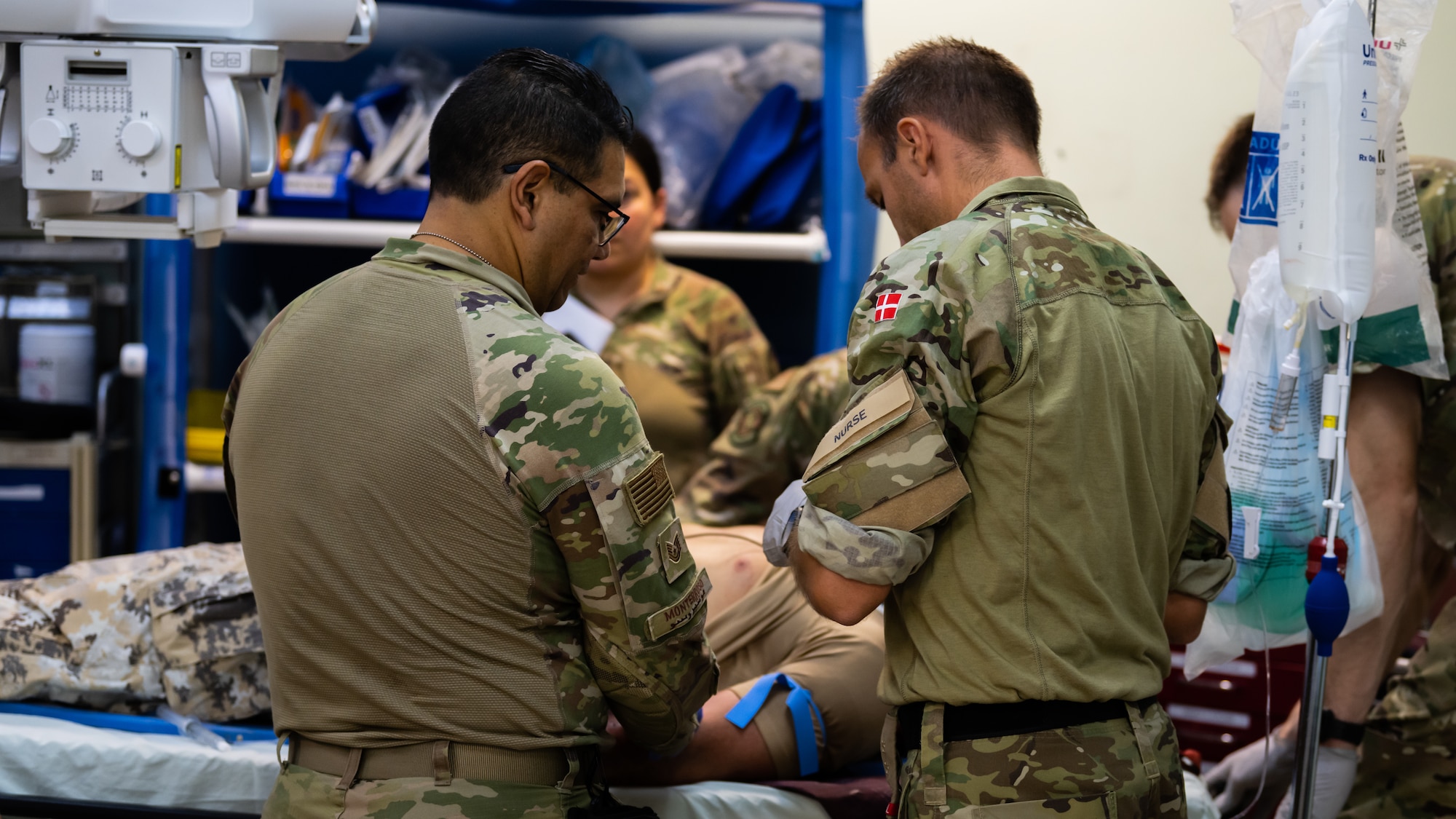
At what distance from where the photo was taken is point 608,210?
4.69 feet

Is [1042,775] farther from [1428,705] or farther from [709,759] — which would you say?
[1428,705]

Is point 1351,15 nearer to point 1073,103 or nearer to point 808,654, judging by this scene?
point 808,654

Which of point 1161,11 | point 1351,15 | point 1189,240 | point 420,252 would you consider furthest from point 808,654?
point 1161,11

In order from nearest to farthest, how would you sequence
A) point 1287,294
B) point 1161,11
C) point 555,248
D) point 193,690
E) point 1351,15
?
1. point 555,248
2. point 1351,15
3. point 1287,294
4. point 193,690
5. point 1161,11

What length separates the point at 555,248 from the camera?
141 centimetres

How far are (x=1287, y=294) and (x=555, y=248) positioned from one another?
3.45 feet

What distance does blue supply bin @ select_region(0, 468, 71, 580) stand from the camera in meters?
3.12

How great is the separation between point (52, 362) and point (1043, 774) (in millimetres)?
2860

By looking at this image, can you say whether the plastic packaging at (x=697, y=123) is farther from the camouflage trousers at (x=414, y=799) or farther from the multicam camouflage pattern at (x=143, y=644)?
the camouflage trousers at (x=414, y=799)

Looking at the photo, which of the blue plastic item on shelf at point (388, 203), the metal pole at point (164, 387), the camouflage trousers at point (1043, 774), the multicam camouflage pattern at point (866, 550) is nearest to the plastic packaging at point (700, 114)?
the blue plastic item on shelf at point (388, 203)

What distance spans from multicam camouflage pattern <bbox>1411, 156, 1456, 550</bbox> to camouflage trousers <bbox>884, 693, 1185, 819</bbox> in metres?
1.08

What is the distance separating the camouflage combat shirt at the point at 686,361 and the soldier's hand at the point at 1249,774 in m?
1.35

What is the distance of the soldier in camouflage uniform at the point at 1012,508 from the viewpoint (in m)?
1.28

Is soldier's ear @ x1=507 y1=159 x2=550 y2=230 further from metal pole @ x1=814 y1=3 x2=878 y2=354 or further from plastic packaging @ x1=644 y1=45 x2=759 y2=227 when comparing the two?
plastic packaging @ x1=644 y1=45 x2=759 y2=227
